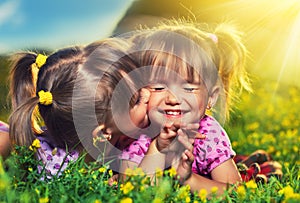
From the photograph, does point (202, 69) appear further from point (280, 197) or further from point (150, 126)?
point (280, 197)

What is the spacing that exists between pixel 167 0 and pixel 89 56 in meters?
4.39

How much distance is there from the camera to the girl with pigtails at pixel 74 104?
252cm

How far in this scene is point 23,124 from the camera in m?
2.50

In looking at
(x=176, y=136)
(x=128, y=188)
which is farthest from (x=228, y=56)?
(x=128, y=188)

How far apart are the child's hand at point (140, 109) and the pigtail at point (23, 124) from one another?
0.44m

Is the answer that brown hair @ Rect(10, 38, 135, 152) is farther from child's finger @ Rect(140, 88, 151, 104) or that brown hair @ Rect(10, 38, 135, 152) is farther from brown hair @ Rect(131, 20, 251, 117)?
brown hair @ Rect(131, 20, 251, 117)

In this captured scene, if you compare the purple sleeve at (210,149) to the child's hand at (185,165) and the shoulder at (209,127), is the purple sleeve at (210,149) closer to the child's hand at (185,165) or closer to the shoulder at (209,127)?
the shoulder at (209,127)

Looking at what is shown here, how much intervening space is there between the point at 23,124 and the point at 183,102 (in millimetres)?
728

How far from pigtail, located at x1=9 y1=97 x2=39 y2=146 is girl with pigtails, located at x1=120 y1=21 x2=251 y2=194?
18.0 inches

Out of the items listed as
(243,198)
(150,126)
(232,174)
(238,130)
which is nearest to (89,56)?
(150,126)

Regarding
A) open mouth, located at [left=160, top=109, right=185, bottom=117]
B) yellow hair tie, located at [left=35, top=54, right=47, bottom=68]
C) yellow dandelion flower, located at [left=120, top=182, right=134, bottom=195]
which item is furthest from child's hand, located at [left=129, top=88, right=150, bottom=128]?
yellow dandelion flower, located at [left=120, top=182, right=134, bottom=195]

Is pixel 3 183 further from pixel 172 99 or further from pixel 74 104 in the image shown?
pixel 172 99

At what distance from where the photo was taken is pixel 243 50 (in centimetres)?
305

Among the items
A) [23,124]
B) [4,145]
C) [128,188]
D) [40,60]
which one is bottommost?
[4,145]
